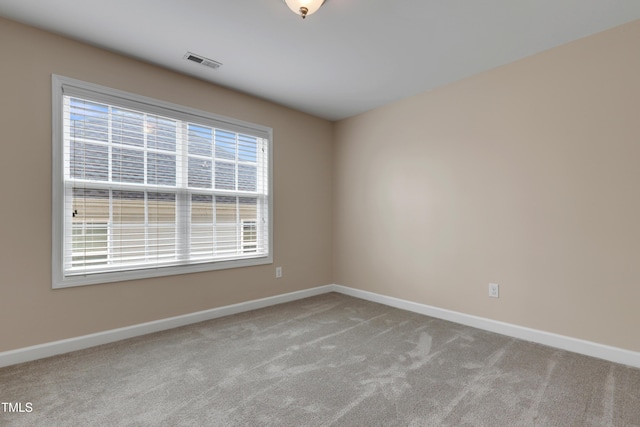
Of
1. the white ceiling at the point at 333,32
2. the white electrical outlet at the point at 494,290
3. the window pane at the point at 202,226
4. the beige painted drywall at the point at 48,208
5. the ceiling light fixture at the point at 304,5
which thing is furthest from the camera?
the window pane at the point at 202,226

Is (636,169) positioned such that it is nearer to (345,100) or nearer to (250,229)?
(345,100)

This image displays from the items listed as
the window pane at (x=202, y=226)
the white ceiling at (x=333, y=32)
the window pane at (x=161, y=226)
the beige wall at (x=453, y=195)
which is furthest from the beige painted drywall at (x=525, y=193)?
the window pane at (x=161, y=226)

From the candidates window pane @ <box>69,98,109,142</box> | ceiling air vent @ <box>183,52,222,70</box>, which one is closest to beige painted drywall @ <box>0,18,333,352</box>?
window pane @ <box>69,98,109,142</box>

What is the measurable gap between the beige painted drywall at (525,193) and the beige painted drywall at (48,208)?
1.79 m

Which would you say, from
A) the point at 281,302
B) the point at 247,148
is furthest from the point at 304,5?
the point at 281,302

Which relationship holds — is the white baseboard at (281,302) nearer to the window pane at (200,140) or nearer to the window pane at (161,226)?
the window pane at (161,226)

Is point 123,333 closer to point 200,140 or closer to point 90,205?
point 90,205

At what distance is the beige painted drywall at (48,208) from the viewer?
2223mm

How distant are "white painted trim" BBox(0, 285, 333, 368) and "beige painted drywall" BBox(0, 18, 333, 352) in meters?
0.05

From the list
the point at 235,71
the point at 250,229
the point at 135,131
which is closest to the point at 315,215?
the point at 250,229

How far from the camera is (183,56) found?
8.83ft

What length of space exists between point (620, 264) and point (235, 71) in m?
3.57

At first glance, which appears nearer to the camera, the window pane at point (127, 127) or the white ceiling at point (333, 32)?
the white ceiling at point (333, 32)

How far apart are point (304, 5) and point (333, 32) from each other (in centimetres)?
45
